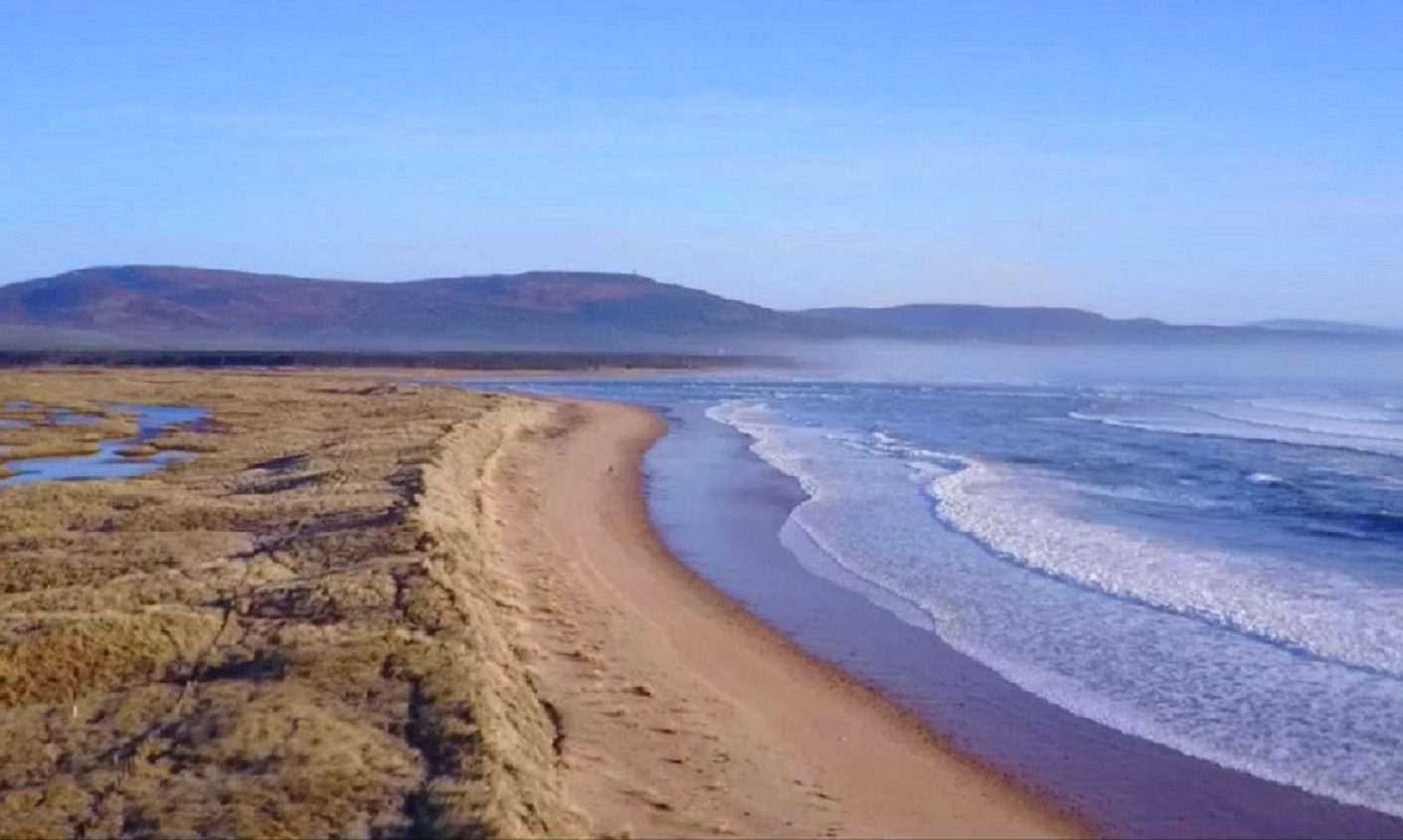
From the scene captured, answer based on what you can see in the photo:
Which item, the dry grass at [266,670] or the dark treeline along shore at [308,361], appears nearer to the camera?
the dry grass at [266,670]

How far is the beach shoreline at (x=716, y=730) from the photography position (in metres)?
10.3

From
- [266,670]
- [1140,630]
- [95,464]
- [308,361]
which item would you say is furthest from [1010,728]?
[308,361]

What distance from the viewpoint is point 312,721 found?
10.4m

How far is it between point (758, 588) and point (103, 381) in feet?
185

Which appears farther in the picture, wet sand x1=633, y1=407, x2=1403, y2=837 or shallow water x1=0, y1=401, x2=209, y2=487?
shallow water x1=0, y1=401, x2=209, y2=487

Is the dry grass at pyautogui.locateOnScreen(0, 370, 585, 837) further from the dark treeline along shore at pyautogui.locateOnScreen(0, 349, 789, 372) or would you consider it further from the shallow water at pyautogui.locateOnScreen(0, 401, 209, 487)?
the dark treeline along shore at pyautogui.locateOnScreen(0, 349, 789, 372)

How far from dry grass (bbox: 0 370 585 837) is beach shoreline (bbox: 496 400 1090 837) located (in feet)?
1.49

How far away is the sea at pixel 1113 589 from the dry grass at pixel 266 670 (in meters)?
3.87

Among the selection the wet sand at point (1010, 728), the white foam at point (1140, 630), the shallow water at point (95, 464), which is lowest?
the wet sand at point (1010, 728)

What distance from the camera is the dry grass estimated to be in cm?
903

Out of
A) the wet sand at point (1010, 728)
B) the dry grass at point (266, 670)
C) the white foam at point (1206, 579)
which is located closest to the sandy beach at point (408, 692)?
the dry grass at point (266, 670)

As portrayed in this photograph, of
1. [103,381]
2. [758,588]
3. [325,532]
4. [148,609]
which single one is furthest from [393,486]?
[103,381]

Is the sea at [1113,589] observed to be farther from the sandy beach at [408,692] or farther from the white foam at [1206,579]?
the sandy beach at [408,692]

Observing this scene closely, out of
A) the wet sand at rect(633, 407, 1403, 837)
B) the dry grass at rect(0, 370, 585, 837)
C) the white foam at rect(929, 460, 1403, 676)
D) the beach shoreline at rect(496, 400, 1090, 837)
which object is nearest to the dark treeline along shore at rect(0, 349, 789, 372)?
the dry grass at rect(0, 370, 585, 837)
